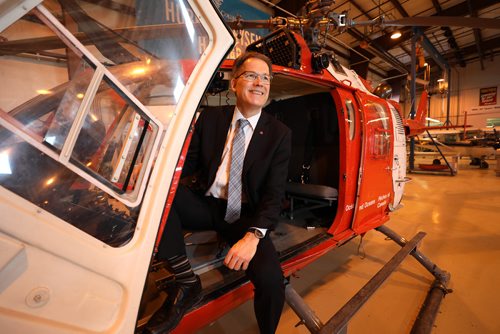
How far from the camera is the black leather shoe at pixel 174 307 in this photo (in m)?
0.96

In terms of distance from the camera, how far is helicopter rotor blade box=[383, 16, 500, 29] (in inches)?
59.6

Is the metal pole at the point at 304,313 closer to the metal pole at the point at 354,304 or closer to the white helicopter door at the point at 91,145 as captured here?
the metal pole at the point at 354,304

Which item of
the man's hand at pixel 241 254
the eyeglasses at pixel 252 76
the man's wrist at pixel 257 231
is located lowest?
the man's hand at pixel 241 254

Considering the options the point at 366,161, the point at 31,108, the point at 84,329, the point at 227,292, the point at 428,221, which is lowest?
the point at 428,221

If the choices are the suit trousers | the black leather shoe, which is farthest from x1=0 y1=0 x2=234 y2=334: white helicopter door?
the suit trousers

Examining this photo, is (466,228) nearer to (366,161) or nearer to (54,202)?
(366,161)

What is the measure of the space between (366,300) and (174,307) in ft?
3.34

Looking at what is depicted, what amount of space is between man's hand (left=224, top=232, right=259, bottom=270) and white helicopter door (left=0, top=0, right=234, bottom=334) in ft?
1.21

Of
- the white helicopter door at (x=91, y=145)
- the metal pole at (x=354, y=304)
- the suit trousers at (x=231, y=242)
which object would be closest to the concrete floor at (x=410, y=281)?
the metal pole at (x=354, y=304)

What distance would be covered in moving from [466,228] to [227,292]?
3583 mm

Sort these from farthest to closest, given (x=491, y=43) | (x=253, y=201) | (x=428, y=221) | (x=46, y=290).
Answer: (x=491, y=43)
(x=428, y=221)
(x=253, y=201)
(x=46, y=290)

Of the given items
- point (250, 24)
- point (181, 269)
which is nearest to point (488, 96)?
point (250, 24)

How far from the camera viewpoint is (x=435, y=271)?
2008 millimetres

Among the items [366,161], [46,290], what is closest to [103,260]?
[46,290]
